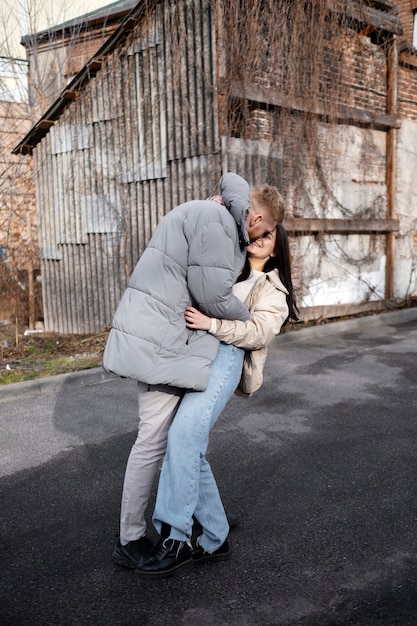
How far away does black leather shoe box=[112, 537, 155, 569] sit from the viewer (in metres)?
2.93

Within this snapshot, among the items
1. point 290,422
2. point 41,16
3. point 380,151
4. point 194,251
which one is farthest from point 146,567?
point 41,16

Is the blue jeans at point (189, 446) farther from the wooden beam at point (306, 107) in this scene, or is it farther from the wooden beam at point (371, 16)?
the wooden beam at point (371, 16)

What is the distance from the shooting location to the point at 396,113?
1185 cm

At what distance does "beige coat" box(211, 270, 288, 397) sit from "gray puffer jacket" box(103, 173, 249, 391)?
0.08 metres

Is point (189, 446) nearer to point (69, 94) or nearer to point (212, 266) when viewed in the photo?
point (212, 266)

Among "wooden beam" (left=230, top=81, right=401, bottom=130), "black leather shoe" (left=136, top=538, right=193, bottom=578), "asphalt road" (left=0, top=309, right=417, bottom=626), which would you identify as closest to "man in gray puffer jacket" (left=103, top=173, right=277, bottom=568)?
"black leather shoe" (left=136, top=538, right=193, bottom=578)

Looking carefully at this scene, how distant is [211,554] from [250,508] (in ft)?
2.15

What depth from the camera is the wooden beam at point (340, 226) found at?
33.1 feet

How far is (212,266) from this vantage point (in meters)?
2.66

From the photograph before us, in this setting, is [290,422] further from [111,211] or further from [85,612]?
[111,211]

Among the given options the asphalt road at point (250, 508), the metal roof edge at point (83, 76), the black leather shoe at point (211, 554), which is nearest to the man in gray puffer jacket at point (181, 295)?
the black leather shoe at point (211, 554)

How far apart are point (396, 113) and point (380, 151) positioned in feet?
2.54

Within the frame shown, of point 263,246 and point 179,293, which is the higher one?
point 263,246

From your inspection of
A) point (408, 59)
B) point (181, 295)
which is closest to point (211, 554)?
point (181, 295)
